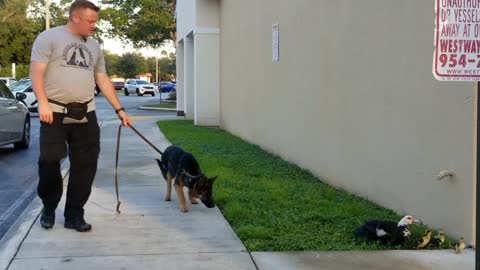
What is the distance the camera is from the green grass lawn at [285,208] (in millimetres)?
5434

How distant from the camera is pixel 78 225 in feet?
19.1

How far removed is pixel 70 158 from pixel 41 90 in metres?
0.74

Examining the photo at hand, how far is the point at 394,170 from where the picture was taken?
641 cm

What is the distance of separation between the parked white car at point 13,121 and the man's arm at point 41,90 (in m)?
6.72

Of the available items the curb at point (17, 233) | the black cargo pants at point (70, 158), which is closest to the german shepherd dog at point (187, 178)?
the black cargo pants at point (70, 158)

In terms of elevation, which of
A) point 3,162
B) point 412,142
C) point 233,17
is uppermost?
point 233,17

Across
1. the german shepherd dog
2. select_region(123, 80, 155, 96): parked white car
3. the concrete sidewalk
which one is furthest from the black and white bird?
select_region(123, 80, 155, 96): parked white car

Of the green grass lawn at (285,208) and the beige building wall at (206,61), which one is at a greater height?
the beige building wall at (206,61)

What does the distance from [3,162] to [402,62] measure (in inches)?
314

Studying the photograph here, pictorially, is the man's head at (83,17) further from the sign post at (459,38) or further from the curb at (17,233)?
the sign post at (459,38)

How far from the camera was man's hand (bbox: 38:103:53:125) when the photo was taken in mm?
5344

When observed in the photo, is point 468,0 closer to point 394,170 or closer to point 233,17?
point 394,170

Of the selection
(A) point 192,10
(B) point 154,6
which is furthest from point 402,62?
(B) point 154,6

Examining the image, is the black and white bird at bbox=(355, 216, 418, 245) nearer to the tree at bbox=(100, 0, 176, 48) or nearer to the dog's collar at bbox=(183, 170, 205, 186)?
the dog's collar at bbox=(183, 170, 205, 186)
